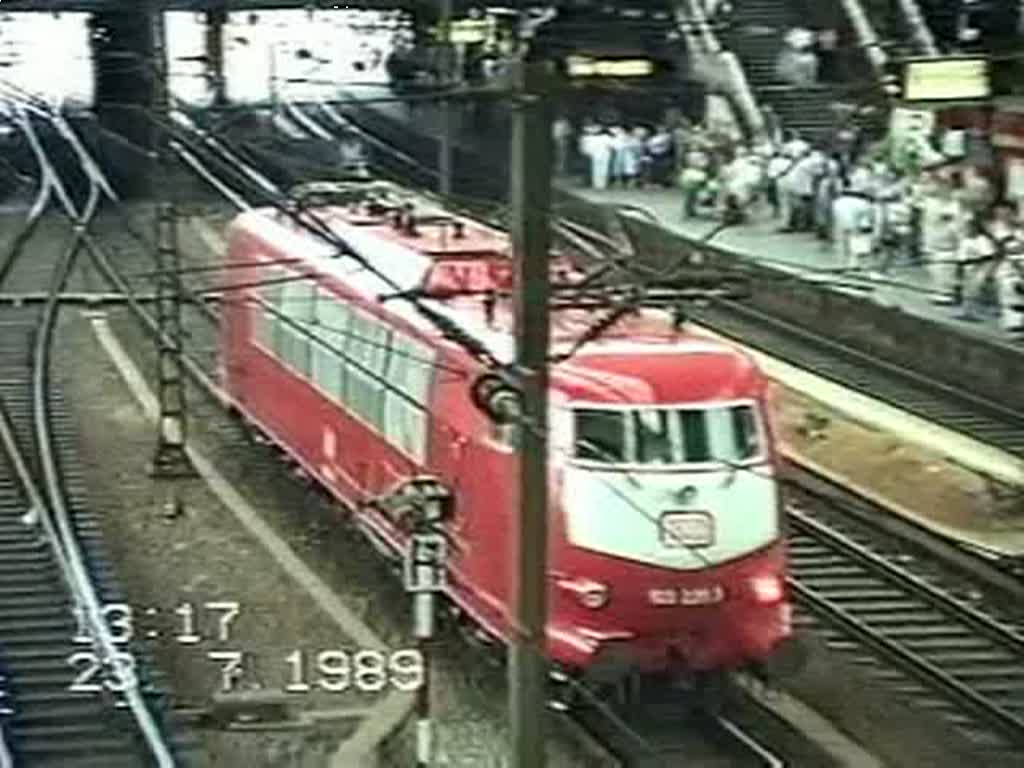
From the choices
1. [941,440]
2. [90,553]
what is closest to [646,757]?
[90,553]

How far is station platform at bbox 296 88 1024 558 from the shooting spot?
21.5 meters

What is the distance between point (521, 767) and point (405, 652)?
624 cm

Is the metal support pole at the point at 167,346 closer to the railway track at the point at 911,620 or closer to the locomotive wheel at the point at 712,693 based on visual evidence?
the railway track at the point at 911,620

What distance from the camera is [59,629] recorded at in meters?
18.5

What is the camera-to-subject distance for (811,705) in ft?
56.8

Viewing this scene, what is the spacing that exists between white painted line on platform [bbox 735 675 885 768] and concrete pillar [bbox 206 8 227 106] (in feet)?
87.4

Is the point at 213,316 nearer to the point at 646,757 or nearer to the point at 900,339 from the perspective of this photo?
the point at 900,339

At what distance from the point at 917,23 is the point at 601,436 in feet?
78.2

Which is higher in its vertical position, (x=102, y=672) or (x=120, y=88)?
(x=102, y=672)

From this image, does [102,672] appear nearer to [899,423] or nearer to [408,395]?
[408,395]

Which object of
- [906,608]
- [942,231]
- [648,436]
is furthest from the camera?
[942,231]

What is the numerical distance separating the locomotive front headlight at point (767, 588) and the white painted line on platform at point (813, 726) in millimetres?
845

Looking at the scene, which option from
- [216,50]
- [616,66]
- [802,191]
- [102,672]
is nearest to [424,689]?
[102,672]

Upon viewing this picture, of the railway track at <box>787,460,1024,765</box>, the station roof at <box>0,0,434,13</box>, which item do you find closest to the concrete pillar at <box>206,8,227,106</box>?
the station roof at <box>0,0,434,13</box>
